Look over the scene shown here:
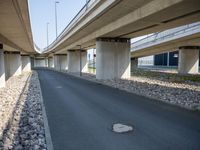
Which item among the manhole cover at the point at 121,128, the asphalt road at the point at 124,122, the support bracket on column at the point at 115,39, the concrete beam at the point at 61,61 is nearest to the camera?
the asphalt road at the point at 124,122

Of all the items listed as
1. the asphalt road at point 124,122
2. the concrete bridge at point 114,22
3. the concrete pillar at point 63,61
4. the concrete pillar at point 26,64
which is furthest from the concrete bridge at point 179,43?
the concrete pillar at point 26,64

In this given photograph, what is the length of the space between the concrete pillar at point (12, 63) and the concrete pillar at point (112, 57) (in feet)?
68.5

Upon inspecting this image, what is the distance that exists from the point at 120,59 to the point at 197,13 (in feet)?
40.2

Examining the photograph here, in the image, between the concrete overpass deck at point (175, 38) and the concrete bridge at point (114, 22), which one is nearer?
the concrete bridge at point (114, 22)

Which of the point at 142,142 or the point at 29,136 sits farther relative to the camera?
the point at 29,136

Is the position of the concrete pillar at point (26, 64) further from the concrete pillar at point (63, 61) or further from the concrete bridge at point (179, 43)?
the concrete bridge at point (179, 43)

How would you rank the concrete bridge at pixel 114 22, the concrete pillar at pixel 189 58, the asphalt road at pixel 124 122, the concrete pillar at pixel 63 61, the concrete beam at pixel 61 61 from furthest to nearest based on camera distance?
the concrete pillar at pixel 63 61 < the concrete beam at pixel 61 61 < the concrete pillar at pixel 189 58 < the concrete bridge at pixel 114 22 < the asphalt road at pixel 124 122

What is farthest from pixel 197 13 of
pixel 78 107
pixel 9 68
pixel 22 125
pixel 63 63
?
pixel 63 63

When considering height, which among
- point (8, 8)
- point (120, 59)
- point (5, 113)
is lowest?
point (5, 113)

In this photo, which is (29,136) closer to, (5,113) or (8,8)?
(5,113)

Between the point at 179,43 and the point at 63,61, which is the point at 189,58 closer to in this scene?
the point at 179,43

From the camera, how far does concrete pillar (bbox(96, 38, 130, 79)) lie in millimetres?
25062

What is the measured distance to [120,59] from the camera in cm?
2580

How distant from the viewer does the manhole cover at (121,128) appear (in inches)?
286
